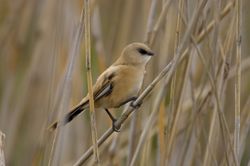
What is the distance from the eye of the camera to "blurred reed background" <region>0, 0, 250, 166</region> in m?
2.04

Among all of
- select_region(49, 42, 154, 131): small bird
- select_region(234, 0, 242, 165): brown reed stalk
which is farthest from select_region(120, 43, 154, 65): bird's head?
Result: select_region(234, 0, 242, 165): brown reed stalk

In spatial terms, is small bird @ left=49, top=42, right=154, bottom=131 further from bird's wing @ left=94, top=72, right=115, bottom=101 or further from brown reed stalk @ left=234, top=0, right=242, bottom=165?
brown reed stalk @ left=234, top=0, right=242, bottom=165

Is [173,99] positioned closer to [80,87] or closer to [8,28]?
[80,87]

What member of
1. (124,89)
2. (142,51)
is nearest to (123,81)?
(124,89)

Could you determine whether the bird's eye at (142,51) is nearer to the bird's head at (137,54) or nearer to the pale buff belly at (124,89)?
the bird's head at (137,54)

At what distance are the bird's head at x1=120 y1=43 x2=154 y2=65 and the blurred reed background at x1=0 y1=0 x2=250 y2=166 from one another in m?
0.05

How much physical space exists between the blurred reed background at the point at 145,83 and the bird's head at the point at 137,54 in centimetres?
5

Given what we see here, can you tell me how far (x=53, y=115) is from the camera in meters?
2.08

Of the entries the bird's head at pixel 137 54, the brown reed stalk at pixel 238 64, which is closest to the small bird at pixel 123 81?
the bird's head at pixel 137 54

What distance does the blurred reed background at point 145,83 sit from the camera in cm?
204

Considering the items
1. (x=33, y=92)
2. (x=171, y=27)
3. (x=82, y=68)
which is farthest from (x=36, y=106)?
(x=171, y=27)

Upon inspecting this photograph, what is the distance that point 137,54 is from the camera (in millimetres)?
2395

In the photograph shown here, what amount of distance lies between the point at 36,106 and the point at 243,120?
1.11m

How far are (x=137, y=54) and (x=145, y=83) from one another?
0.33 meters
